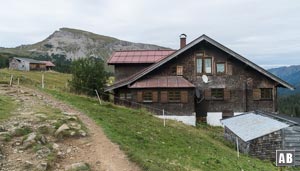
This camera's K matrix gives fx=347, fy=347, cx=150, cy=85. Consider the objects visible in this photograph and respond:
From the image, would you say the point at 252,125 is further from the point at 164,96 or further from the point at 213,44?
the point at 213,44

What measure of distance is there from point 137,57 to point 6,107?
68.8ft

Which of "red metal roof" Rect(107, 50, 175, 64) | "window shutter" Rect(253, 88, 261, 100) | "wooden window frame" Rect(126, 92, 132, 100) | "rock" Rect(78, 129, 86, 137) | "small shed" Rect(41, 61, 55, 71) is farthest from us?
"small shed" Rect(41, 61, 55, 71)

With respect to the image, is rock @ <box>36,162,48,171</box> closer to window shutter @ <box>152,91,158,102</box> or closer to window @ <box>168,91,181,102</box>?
window shutter @ <box>152,91,158,102</box>

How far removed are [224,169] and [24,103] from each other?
42.4 ft

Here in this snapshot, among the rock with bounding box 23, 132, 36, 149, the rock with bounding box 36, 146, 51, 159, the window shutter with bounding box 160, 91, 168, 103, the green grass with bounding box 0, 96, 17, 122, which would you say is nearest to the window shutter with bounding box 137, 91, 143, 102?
the window shutter with bounding box 160, 91, 168, 103

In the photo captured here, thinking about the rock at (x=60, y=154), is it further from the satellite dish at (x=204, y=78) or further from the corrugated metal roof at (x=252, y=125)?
the satellite dish at (x=204, y=78)

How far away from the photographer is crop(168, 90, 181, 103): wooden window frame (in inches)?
1278

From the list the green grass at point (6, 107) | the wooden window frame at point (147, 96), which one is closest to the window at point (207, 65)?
the wooden window frame at point (147, 96)

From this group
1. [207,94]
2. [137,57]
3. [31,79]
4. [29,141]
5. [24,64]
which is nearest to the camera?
[29,141]

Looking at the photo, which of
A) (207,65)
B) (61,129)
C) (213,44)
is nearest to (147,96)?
(207,65)

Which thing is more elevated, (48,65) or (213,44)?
(48,65)

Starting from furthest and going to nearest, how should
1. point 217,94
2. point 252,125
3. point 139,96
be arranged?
point 217,94 < point 139,96 < point 252,125

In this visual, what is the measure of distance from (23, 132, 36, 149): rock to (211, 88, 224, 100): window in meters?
22.5

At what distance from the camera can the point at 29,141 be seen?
13500 millimetres
